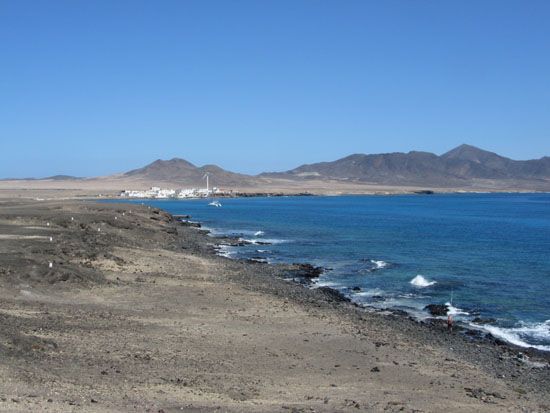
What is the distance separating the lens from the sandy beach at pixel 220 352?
43.9ft

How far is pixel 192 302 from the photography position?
25.1m

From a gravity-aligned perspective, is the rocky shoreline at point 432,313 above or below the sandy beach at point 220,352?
below

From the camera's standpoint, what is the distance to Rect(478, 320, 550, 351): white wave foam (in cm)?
2238

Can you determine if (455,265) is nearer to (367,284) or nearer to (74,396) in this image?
(367,284)

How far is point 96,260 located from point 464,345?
1963 cm

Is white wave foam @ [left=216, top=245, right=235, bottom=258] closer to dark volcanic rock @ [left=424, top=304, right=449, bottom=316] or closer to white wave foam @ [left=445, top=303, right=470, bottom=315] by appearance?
dark volcanic rock @ [left=424, top=304, right=449, bottom=316]

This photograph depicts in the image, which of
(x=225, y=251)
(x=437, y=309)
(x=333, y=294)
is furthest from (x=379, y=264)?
(x=437, y=309)

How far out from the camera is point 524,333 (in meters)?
23.9

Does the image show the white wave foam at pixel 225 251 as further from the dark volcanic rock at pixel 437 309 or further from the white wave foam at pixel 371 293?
the dark volcanic rock at pixel 437 309

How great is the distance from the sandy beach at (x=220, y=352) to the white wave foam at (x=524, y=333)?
109 cm

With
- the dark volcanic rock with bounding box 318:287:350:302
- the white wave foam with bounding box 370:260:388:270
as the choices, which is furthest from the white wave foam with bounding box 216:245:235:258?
the dark volcanic rock with bounding box 318:287:350:302

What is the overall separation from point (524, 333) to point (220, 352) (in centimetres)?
1285

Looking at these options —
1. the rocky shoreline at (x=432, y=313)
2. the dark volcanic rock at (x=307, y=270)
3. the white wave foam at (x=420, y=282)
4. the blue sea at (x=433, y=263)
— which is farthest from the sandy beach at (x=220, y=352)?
the white wave foam at (x=420, y=282)

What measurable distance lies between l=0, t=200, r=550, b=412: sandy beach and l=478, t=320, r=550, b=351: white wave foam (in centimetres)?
109
